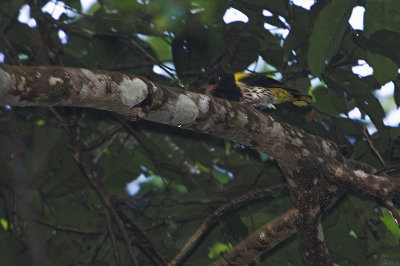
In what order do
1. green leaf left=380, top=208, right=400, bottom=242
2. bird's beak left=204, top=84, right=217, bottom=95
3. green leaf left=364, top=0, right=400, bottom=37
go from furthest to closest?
1. bird's beak left=204, top=84, right=217, bottom=95
2. green leaf left=380, top=208, right=400, bottom=242
3. green leaf left=364, top=0, right=400, bottom=37

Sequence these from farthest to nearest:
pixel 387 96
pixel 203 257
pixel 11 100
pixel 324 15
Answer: pixel 387 96
pixel 203 257
pixel 324 15
pixel 11 100

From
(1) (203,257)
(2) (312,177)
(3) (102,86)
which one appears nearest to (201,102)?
(3) (102,86)

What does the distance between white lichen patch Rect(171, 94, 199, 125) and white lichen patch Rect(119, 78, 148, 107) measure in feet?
0.61

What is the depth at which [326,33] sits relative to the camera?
2.71m

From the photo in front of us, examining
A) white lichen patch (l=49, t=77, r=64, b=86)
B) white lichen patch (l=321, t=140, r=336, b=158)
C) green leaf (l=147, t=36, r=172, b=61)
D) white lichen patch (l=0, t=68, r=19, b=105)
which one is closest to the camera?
white lichen patch (l=0, t=68, r=19, b=105)

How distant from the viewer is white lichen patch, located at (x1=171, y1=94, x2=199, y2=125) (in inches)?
106

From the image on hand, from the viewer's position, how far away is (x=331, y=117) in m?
4.47

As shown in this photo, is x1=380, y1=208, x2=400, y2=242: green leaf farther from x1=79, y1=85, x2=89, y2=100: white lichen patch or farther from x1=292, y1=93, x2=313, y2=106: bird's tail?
x1=79, y1=85, x2=89, y2=100: white lichen patch

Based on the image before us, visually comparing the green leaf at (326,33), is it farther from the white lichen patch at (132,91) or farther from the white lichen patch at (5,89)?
the white lichen patch at (5,89)

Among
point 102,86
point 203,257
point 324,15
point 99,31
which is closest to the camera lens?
point 102,86

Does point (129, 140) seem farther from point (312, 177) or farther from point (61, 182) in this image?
point (312, 177)

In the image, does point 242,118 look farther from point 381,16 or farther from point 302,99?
point 302,99

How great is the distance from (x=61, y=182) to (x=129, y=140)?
2.39 ft

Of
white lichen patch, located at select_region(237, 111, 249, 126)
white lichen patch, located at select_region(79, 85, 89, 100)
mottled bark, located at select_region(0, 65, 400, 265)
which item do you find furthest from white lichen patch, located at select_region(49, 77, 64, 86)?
white lichen patch, located at select_region(237, 111, 249, 126)
